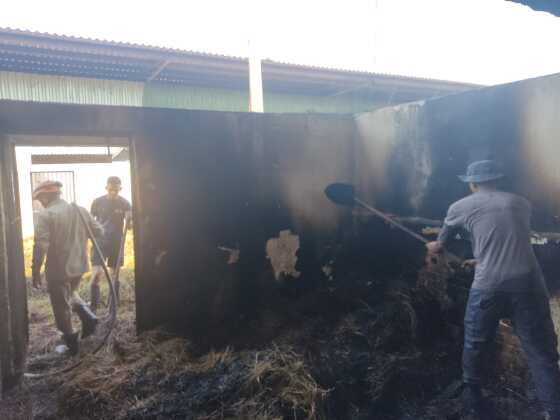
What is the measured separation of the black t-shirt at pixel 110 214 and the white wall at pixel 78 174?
3532 millimetres

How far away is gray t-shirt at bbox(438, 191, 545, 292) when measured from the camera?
9.17 ft

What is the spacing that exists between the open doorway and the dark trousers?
3.08 meters

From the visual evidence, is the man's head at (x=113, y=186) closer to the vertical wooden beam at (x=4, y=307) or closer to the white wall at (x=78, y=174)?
the vertical wooden beam at (x=4, y=307)

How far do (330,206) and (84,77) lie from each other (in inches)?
208

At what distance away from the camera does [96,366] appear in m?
3.41

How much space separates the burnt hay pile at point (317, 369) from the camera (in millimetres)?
2977

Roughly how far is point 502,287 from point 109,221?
4442 mm

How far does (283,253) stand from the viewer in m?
4.07

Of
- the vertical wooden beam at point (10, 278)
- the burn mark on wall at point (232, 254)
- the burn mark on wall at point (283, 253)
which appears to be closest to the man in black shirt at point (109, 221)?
the vertical wooden beam at point (10, 278)

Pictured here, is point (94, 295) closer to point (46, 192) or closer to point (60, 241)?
point (60, 241)

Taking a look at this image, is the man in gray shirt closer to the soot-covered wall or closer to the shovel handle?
the shovel handle

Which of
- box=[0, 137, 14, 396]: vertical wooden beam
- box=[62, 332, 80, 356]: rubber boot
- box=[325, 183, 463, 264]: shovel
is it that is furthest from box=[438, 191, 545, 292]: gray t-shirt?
box=[62, 332, 80, 356]: rubber boot

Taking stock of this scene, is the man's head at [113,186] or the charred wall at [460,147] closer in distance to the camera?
the charred wall at [460,147]

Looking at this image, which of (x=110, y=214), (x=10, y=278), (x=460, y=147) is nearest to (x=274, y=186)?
(x=460, y=147)
